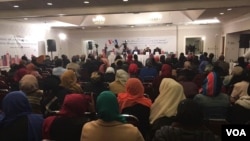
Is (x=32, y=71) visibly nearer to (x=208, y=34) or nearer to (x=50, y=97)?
(x=50, y=97)

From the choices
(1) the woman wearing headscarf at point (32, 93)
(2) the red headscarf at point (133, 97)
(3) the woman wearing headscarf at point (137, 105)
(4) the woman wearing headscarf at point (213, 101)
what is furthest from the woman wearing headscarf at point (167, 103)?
(1) the woman wearing headscarf at point (32, 93)

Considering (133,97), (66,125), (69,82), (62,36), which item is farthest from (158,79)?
(62,36)

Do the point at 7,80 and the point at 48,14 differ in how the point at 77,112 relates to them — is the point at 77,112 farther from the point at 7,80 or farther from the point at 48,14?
the point at 48,14

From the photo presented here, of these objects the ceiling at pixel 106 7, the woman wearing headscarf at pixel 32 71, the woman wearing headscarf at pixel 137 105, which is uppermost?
the ceiling at pixel 106 7

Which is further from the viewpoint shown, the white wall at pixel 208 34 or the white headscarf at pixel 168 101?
the white wall at pixel 208 34

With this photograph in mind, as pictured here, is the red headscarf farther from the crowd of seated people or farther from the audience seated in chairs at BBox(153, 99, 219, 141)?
the audience seated in chairs at BBox(153, 99, 219, 141)

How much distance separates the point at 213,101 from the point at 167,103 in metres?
0.66

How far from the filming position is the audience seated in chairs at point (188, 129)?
5.25ft

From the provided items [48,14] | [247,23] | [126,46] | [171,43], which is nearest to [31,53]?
[48,14]

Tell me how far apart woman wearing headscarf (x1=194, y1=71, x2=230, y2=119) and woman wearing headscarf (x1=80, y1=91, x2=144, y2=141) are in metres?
1.42

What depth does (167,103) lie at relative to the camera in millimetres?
2631

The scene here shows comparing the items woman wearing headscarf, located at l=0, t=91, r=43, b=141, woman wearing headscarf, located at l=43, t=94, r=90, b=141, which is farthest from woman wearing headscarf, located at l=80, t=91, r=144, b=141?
woman wearing headscarf, located at l=0, t=91, r=43, b=141

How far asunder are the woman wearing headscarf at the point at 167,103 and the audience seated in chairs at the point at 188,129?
0.83m

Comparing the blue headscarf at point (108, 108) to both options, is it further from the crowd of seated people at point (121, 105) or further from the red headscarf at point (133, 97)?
the red headscarf at point (133, 97)
